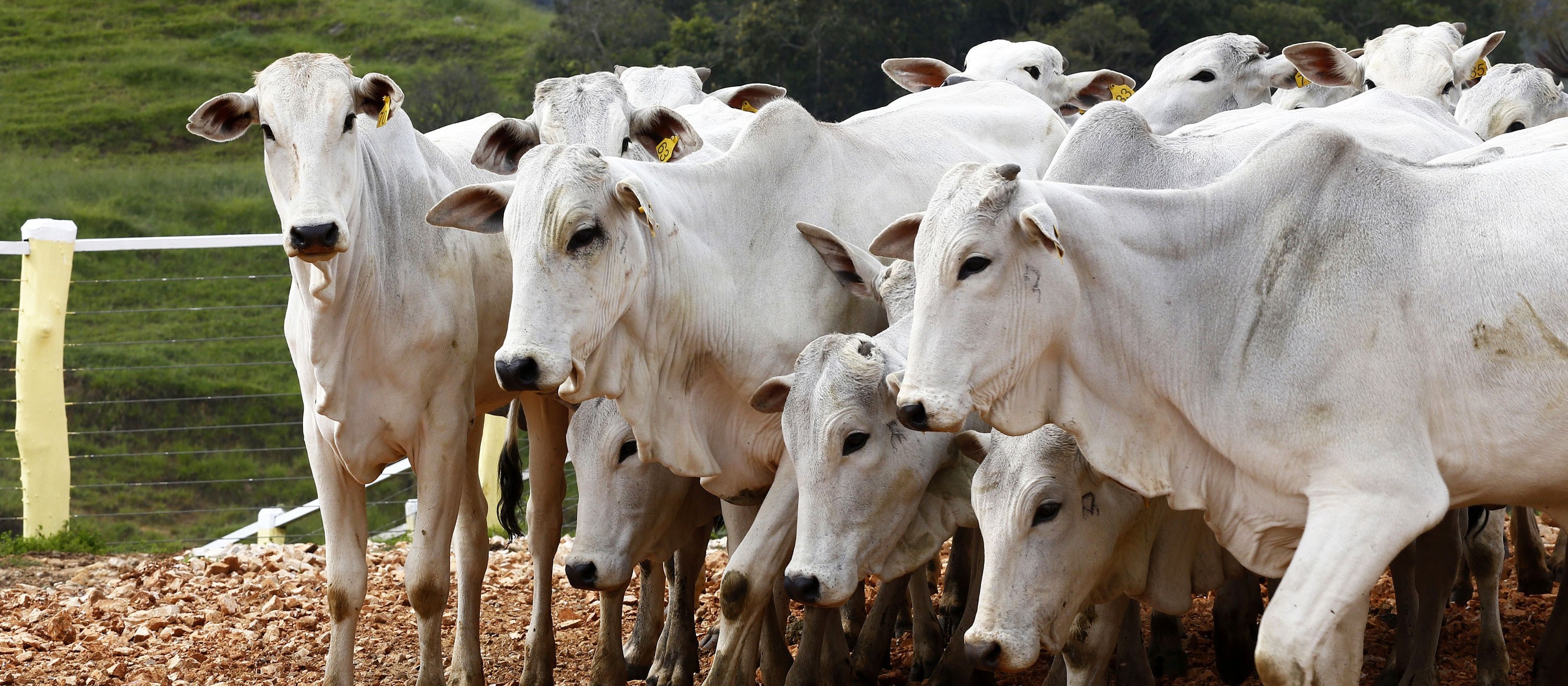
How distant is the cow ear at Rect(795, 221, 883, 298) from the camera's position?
5121 millimetres

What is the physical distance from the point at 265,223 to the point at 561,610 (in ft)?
85.8

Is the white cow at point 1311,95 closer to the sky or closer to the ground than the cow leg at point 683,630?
closer to the sky

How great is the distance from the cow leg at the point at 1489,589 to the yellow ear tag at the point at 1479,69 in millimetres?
2577

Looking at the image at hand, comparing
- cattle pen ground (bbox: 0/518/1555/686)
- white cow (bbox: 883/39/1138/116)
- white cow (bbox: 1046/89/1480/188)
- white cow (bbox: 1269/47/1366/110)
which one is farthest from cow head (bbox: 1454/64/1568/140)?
white cow (bbox: 883/39/1138/116)

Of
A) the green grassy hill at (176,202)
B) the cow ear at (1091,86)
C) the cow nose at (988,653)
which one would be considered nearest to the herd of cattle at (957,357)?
the cow nose at (988,653)

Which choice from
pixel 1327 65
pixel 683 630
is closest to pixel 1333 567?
pixel 683 630

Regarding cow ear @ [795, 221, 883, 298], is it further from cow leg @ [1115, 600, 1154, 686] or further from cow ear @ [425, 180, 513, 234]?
cow leg @ [1115, 600, 1154, 686]

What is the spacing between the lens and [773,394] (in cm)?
485

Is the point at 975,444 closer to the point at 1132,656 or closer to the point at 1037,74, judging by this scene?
the point at 1132,656

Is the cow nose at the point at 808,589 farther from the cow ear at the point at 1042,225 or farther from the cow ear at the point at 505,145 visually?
the cow ear at the point at 505,145

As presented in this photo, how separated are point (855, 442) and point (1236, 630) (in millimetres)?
1720

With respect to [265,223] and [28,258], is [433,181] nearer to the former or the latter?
[28,258]

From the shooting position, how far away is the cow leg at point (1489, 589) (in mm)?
5191

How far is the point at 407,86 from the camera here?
39.9 meters
